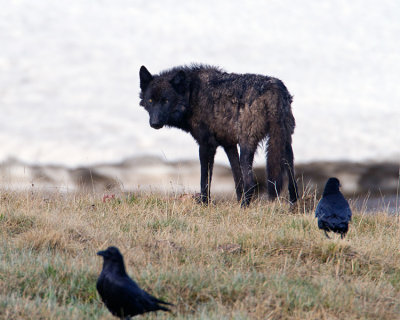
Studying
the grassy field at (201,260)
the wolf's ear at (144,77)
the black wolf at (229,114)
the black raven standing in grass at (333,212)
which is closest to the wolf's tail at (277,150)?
the black wolf at (229,114)

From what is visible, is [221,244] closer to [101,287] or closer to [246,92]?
[101,287]

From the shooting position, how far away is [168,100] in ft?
33.1

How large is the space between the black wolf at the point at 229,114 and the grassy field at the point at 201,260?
0.75 metres

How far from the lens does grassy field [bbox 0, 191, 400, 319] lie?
4.94 meters

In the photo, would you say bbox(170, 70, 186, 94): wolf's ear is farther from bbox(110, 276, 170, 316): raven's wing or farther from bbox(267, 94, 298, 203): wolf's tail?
bbox(110, 276, 170, 316): raven's wing

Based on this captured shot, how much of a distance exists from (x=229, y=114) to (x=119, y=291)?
5.76 meters

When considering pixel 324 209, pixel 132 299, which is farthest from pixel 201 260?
pixel 132 299

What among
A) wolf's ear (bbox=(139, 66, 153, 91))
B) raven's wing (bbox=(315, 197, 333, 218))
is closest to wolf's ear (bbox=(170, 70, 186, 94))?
wolf's ear (bbox=(139, 66, 153, 91))

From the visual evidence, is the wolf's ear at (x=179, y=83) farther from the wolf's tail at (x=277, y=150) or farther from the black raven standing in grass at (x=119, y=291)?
the black raven standing in grass at (x=119, y=291)

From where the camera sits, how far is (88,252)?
20.4 ft

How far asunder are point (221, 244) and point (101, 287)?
2682mm

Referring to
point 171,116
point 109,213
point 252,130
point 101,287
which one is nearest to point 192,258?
point 101,287

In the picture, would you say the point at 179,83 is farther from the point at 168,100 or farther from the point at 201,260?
the point at 201,260

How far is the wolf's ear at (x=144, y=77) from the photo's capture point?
10305 mm
